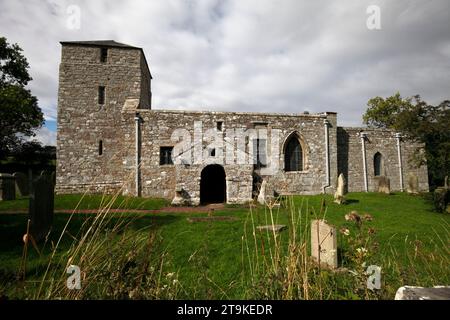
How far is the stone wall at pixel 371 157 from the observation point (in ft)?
55.9

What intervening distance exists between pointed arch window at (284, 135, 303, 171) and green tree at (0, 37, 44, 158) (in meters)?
19.1

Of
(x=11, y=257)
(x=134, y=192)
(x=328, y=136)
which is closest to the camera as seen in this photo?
(x=11, y=257)

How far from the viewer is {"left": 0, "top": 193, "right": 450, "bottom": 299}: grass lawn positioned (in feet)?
9.22

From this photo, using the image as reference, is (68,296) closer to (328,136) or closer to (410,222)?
(410,222)

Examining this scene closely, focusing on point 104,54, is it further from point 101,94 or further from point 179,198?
point 179,198

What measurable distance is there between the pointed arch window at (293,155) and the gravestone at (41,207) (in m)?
13.1

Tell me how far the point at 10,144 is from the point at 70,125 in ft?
39.9

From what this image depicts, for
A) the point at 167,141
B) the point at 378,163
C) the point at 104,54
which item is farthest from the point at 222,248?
the point at 378,163

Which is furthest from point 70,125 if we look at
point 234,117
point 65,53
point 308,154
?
point 308,154

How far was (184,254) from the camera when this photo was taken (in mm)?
4738

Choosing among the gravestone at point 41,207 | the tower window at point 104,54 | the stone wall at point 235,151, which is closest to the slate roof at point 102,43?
the tower window at point 104,54

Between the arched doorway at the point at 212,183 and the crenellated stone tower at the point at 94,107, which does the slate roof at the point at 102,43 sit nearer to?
the crenellated stone tower at the point at 94,107

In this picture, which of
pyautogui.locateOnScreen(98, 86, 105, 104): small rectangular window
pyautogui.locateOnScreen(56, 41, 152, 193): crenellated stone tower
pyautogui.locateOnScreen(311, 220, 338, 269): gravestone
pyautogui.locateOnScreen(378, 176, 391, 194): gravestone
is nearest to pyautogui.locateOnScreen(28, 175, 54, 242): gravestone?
pyautogui.locateOnScreen(311, 220, 338, 269): gravestone

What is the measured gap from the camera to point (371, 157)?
17.5 metres
